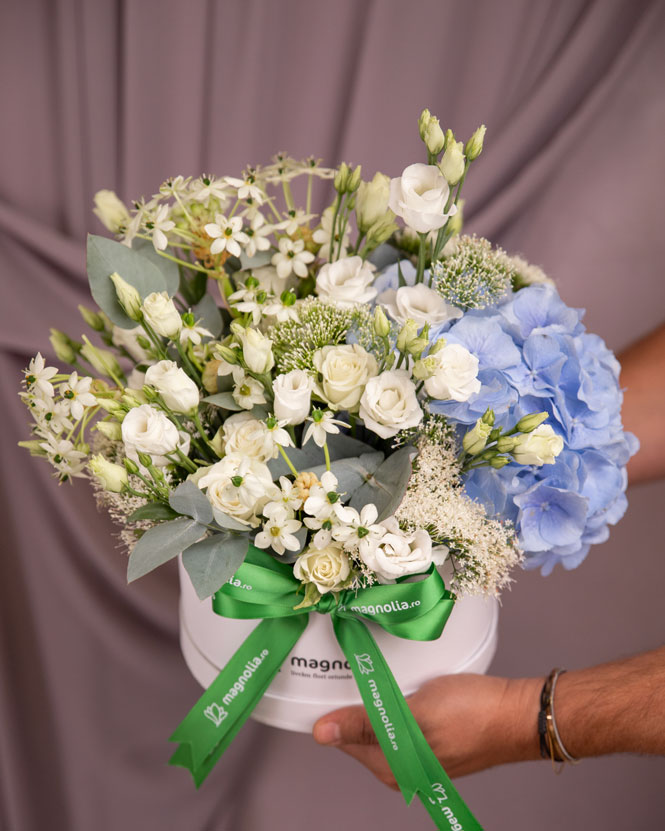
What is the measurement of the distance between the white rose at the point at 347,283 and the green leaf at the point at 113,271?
141 millimetres

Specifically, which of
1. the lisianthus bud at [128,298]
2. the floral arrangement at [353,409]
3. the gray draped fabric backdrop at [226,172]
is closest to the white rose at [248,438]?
the floral arrangement at [353,409]

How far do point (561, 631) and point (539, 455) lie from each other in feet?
3.03

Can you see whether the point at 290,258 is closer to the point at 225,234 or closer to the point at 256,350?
the point at 225,234

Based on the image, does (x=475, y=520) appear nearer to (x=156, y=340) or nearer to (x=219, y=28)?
(x=156, y=340)

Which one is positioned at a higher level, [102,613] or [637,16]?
[637,16]

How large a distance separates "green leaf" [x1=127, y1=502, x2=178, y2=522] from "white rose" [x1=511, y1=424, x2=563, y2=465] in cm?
27

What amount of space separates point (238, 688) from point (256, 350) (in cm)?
32

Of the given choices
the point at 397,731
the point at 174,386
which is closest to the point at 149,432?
the point at 174,386

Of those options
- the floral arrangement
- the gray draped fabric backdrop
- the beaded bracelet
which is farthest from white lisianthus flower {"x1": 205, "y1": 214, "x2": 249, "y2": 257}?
the gray draped fabric backdrop

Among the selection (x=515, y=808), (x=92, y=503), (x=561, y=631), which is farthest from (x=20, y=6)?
(x=515, y=808)

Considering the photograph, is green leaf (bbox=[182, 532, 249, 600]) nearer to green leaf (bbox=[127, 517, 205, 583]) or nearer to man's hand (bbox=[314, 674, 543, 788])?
green leaf (bbox=[127, 517, 205, 583])

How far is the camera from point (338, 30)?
1417mm

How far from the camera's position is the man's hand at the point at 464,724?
2.51 feet

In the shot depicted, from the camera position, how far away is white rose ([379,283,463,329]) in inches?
24.9
